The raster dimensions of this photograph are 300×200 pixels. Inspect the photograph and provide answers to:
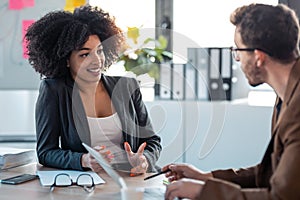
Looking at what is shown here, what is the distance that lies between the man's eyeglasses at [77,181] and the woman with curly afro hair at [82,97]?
0.20 m

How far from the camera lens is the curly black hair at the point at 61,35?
2367 mm

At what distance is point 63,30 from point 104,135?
550mm

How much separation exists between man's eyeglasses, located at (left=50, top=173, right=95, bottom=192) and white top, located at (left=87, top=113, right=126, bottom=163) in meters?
0.37

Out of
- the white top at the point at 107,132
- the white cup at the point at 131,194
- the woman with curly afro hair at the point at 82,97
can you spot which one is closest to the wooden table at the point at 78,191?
the white cup at the point at 131,194

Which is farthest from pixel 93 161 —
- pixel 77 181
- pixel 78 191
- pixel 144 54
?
pixel 144 54

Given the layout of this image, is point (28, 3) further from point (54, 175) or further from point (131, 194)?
point (131, 194)

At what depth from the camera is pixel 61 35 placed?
239cm

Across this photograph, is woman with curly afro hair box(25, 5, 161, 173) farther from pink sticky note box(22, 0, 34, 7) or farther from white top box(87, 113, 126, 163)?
pink sticky note box(22, 0, 34, 7)

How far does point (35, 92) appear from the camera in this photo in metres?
3.54

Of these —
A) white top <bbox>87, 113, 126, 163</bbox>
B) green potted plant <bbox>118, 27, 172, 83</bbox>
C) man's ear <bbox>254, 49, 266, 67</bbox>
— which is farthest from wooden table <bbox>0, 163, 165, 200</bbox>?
green potted plant <bbox>118, 27, 172, 83</bbox>

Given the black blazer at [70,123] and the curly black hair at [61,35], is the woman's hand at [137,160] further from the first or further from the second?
the curly black hair at [61,35]

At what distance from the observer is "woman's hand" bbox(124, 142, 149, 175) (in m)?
2.03

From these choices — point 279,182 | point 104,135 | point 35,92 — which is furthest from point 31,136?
point 279,182

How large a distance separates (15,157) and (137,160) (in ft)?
1.83
